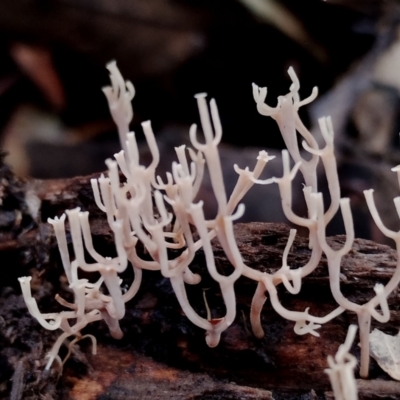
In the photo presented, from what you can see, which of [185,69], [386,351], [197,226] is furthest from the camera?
[185,69]

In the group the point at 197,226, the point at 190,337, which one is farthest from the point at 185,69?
the point at 197,226

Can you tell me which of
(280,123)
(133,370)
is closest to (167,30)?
(280,123)

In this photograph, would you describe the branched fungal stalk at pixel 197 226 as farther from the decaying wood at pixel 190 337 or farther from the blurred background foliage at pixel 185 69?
the blurred background foliage at pixel 185 69

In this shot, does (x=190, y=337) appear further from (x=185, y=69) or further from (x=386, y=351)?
(x=185, y=69)

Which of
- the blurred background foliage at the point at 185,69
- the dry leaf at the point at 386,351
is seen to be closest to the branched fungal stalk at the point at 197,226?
the dry leaf at the point at 386,351

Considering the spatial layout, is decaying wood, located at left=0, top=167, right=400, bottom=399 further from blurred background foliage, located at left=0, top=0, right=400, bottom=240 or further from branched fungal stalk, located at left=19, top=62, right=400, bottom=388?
blurred background foliage, located at left=0, top=0, right=400, bottom=240

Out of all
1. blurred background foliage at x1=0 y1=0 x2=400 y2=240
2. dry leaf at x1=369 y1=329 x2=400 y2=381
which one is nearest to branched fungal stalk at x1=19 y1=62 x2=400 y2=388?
dry leaf at x1=369 y1=329 x2=400 y2=381
